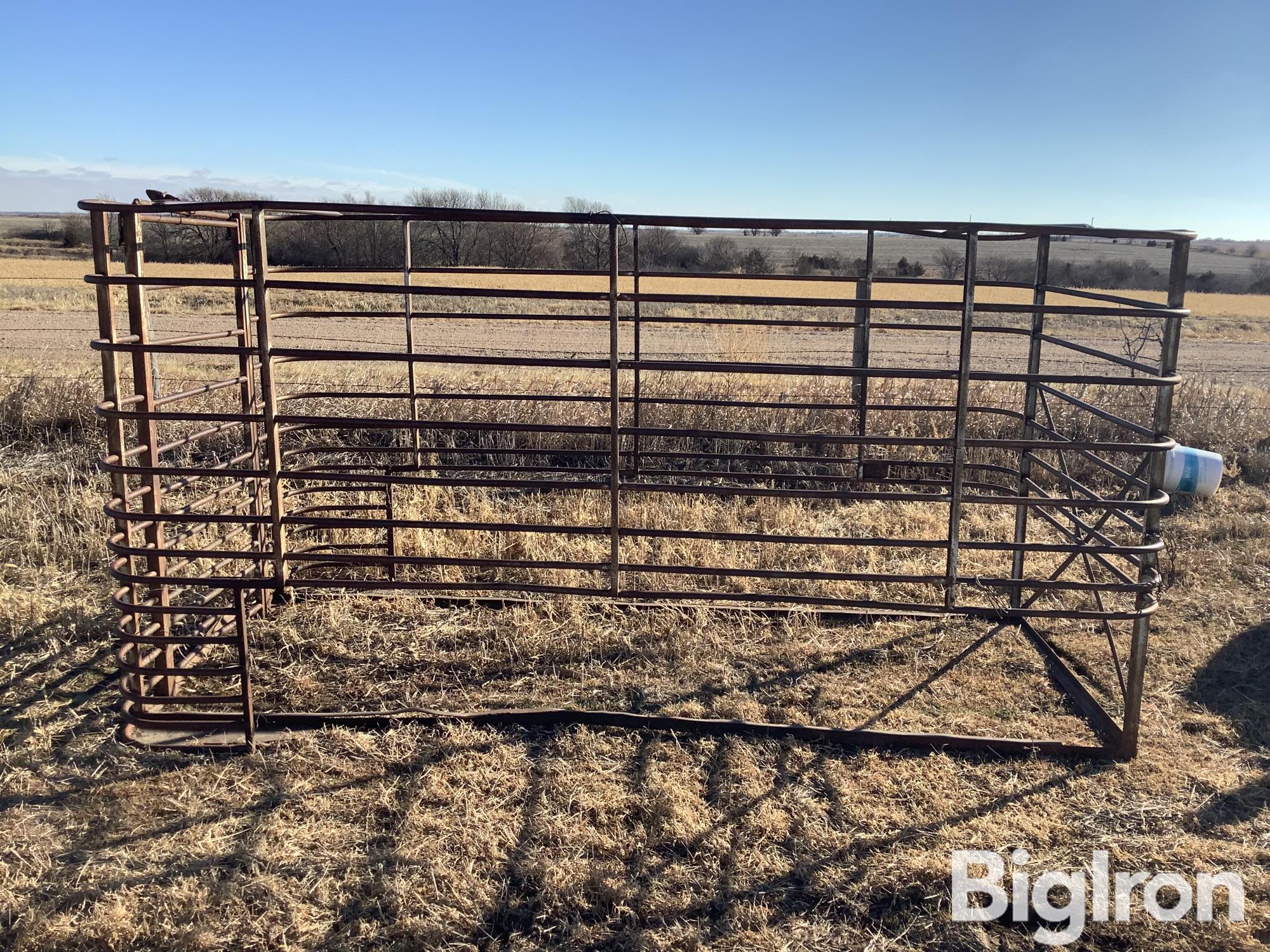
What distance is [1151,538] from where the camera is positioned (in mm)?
4363

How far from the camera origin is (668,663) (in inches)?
202

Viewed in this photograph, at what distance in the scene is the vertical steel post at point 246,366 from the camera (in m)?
4.86

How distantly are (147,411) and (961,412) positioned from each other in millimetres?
3950

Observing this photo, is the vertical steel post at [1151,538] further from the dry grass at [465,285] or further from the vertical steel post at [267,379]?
the dry grass at [465,285]

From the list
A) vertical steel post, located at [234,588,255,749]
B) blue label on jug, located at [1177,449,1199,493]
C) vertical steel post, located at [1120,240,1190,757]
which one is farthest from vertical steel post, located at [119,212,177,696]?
blue label on jug, located at [1177,449,1199,493]

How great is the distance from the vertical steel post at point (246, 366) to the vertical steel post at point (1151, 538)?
173 inches

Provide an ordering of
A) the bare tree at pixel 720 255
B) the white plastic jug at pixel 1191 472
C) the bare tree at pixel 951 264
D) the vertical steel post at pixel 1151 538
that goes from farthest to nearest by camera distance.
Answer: the bare tree at pixel 720 255 < the bare tree at pixel 951 264 < the white plastic jug at pixel 1191 472 < the vertical steel post at pixel 1151 538

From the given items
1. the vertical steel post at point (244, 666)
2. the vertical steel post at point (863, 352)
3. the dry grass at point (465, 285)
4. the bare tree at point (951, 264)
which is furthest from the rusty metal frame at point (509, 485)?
the dry grass at point (465, 285)

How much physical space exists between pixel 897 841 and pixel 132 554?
373 centimetres

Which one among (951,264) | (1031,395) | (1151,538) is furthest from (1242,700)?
(951,264)

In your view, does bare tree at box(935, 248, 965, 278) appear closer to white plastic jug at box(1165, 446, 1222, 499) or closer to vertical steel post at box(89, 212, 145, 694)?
white plastic jug at box(1165, 446, 1222, 499)

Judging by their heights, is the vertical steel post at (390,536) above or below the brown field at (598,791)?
above

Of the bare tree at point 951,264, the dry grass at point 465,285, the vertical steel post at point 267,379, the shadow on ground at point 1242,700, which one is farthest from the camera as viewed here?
the dry grass at point 465,285

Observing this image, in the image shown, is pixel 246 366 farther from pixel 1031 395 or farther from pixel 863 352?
pixel 863 352
